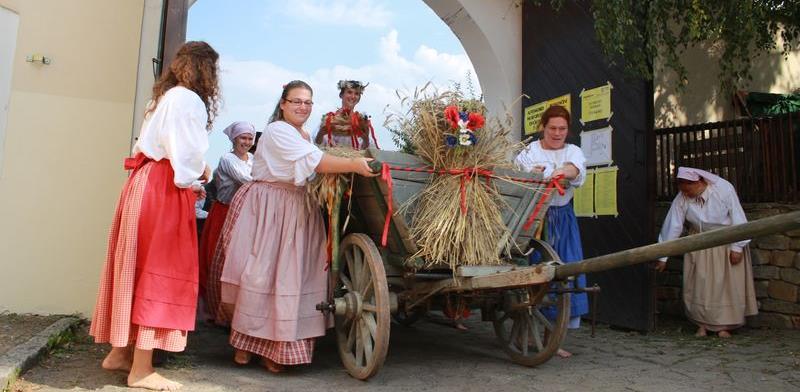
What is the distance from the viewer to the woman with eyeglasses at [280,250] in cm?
326

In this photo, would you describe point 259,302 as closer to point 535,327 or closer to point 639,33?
point 535,327

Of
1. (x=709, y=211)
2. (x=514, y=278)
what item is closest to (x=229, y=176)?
(x=514, y=278)

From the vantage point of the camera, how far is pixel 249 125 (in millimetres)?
4961

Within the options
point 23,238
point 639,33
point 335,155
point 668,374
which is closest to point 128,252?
point 335,155

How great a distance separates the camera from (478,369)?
11.7 ft

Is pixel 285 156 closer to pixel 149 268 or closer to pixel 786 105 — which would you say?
pixel 149 268

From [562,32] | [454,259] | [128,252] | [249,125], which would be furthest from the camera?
[562,32]

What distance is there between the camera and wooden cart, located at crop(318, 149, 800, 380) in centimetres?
297

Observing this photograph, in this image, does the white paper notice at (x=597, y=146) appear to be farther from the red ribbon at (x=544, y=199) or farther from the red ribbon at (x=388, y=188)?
the red ribbon at (x=388, y=188)

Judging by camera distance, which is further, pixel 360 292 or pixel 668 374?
pixel 668 374

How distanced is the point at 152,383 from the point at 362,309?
107 cm

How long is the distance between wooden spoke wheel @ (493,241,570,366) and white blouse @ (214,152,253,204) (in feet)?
7.05

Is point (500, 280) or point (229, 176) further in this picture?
point (229, 176)

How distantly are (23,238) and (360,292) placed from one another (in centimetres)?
260
